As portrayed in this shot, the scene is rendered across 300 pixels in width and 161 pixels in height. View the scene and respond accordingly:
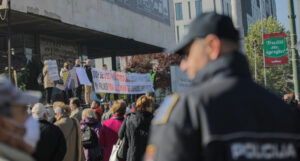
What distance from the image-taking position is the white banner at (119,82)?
16.4m

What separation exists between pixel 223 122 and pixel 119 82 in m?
16.2

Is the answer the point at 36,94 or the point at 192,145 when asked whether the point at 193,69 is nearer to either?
the point at 192,145

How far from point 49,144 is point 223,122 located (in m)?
Answer: 3.35

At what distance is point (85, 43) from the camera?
26.8 m

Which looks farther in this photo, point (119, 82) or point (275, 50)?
point (119, 82)

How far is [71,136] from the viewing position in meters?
6.47

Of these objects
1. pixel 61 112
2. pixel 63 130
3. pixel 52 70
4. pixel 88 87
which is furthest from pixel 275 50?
pixel 63 130

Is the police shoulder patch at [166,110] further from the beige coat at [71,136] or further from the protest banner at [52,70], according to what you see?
the protest banner at [52,70]

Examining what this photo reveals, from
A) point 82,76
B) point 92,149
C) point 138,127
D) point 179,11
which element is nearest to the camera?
→ point 138,127

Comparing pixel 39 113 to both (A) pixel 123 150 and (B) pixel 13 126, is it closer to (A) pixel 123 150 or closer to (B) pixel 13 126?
(A) pixel 123 150

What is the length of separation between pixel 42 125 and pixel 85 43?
2183 cm

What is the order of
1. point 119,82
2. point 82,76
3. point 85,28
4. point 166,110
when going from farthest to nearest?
point 85,28 < point 119,82 < point 82,76 < point 166,110

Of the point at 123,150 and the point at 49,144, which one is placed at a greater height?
the point at 49,144

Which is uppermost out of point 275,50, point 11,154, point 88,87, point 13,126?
point 275,50
